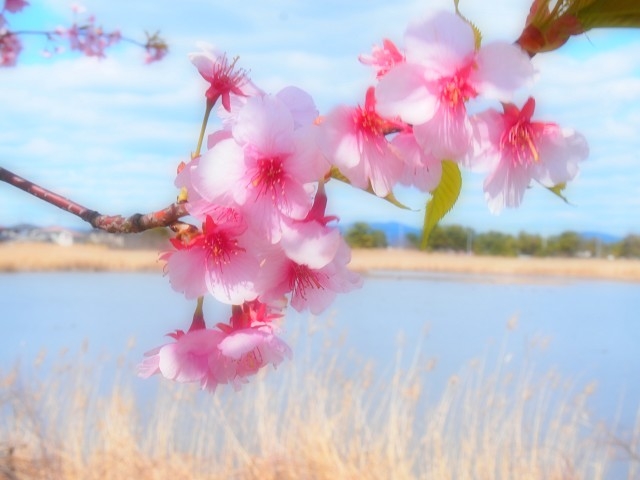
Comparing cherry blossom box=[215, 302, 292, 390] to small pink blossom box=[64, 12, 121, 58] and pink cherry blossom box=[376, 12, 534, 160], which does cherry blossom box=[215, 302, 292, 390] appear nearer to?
pink cherry blossom box=[376, 12, 534, 160]

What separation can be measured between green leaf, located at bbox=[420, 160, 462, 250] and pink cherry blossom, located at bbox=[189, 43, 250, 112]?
113mm

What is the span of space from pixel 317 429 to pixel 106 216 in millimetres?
2268

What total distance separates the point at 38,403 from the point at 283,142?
265cm

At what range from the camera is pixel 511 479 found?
2.49 meters

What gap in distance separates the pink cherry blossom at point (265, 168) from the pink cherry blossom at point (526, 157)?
0.24ft

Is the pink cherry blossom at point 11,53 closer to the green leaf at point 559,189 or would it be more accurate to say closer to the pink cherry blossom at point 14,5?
the pink cherry blossom at point 14,5

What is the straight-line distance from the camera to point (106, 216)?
1.22 ft

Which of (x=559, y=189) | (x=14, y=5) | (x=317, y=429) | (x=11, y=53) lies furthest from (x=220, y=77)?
(x=317, y=429)

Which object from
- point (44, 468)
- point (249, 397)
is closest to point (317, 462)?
point (249, 397)

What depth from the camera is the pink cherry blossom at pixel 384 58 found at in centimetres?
31

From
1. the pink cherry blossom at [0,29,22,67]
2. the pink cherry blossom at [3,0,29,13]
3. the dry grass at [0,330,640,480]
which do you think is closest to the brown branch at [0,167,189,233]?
the pink cherry blossom at [3,0,29,13]

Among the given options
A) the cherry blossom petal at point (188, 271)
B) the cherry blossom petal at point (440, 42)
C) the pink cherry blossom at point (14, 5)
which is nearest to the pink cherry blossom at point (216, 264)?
the cherry blossom petal at point (188, 271)

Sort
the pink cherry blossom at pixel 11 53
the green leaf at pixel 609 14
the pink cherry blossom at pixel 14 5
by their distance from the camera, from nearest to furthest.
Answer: the green leaf at pixel 609 14 < the pink cherry blossom at pixel 14 5 < the pink cherry blossom at pixel 11 53

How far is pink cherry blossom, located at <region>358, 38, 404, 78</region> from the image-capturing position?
31 centimetres
